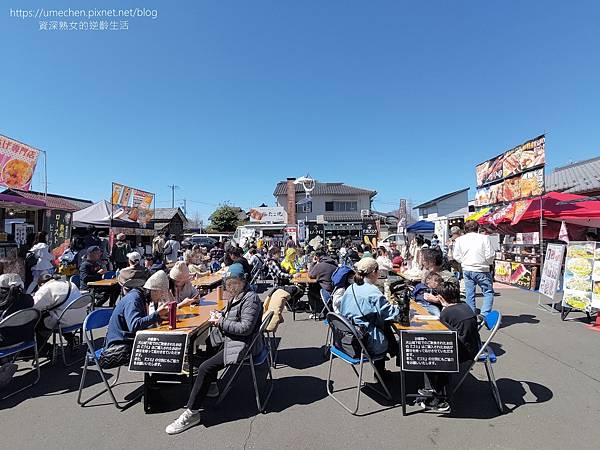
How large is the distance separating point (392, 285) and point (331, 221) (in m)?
27.7

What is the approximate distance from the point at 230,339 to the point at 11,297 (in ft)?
8.45

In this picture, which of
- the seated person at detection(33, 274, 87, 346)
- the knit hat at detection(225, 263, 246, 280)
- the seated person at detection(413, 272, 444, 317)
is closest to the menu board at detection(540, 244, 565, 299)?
the seated person at detection(413, 272, 444, 317)

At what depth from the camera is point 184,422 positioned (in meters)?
2.71

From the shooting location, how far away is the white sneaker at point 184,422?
8.76ft

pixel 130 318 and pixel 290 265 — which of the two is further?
pixel 290 265

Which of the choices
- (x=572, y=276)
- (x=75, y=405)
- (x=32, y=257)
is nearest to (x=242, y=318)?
(x=75, y=405)

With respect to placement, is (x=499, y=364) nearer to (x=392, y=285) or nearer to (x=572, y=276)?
(x=392, y=285)

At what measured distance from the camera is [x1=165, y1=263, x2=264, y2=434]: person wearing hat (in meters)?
2.76

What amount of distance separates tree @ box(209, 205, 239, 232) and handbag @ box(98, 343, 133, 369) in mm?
37436

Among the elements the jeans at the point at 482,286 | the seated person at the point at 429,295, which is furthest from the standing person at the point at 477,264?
the seated person at the point at 429,295

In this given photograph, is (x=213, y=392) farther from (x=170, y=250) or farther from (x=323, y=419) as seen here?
(x=170, y=250)

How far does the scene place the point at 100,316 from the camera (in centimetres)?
341

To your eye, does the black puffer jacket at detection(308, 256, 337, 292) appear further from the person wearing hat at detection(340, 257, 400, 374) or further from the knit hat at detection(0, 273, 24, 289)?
the knit hat at detection(0, 273, 24, 289)

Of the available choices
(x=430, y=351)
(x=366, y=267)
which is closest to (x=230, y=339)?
(x=366, y=267)
